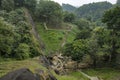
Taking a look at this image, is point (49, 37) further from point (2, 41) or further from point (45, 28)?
point (2, 41)

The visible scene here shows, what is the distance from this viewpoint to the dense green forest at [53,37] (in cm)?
4016

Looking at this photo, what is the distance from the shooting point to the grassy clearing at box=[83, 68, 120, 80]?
137 ft

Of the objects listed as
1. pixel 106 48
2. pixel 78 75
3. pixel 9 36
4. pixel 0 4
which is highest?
pixel 0 4

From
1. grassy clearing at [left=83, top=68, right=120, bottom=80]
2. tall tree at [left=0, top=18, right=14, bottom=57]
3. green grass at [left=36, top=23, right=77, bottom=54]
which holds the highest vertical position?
tall tree at [left=0, top=18, right=14, bottom=57]

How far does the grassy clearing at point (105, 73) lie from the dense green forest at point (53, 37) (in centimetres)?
209

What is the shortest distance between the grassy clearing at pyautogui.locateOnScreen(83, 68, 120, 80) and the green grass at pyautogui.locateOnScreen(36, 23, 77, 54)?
1360cm

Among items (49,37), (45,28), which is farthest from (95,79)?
(45,28)

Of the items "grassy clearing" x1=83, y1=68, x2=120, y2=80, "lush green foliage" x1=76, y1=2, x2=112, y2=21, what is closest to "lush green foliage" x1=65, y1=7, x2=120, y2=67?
"grassy clearing" x1=83, y1=68, x2=120, y2=80

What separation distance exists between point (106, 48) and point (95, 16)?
90.0 m

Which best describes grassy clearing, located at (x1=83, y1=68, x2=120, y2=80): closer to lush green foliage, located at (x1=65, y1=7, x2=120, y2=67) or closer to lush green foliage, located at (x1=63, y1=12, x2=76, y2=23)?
lush green foliage, located at (x1=65, y1=7, x2=120, y2=67)

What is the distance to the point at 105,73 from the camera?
4447cm

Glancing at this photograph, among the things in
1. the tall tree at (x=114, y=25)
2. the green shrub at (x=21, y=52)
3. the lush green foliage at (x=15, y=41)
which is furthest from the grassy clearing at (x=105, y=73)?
the green shrub at (x=21, y=52)

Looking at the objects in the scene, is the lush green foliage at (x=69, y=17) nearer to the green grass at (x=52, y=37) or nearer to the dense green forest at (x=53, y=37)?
the dense green forest at (x=53, y=37)

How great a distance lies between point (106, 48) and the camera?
1893 inches
